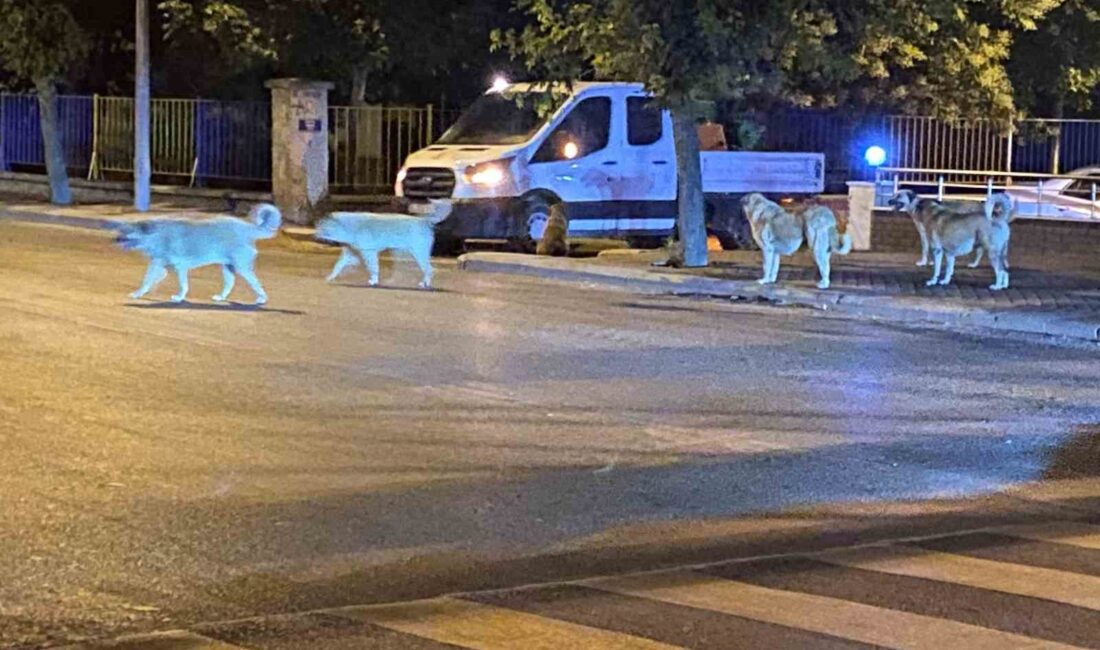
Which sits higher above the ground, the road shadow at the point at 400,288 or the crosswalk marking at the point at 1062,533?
the road shadow at the point at 400,288

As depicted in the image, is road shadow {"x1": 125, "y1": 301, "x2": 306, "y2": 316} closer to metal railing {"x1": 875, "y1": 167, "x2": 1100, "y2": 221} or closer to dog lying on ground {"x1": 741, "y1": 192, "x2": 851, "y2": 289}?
dog lying on ground {"x1": 741, "y1": 192, "x2": 851, "y2": 289}

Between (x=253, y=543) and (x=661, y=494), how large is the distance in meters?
Answer: 2.31

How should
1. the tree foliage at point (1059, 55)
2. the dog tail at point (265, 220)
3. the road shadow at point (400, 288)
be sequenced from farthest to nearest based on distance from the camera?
the tree foliage at point (1059, 55) → the road shadow at point (400, 288) → the dog tail at point (265, 220)

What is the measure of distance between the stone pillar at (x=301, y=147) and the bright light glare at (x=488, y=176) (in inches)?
234

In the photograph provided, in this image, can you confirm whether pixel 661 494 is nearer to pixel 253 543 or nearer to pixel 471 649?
pixel 253 543

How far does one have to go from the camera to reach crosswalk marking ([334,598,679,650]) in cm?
629

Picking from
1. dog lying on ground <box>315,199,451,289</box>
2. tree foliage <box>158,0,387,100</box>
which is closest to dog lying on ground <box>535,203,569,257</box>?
dog lying on ground <box>315,199,451,289</box>

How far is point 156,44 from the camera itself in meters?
35.9

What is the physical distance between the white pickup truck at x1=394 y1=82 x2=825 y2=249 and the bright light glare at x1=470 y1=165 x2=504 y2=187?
0.01 meters

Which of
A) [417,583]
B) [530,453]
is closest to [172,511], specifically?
[417,583]

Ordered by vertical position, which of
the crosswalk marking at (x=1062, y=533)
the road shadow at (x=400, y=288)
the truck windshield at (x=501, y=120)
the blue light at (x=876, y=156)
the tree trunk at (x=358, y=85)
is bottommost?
the crosswalk marking at (x=1062, y=533)

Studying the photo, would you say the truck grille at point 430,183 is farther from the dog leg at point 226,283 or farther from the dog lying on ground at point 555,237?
the dog leg at point 226,283

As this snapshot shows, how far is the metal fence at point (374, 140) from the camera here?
30.0 metres

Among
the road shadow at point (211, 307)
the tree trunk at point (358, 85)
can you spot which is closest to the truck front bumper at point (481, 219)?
the road shadow at point (211, 307)
